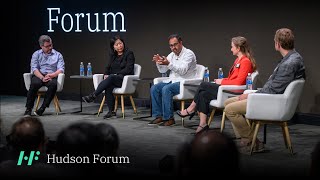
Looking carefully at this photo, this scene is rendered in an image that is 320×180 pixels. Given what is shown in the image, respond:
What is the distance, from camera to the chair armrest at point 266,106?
17.4 feet

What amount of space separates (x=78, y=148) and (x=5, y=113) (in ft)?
23.2

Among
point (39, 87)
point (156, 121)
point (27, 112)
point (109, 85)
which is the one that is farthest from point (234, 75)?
point (27, 112)

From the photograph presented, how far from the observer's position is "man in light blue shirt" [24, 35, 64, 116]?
830 centimetres

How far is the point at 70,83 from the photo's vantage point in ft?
34.5

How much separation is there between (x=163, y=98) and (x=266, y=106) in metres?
2.16

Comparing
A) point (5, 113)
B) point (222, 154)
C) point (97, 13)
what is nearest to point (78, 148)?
point (222, 154)

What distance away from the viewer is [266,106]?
5.32 metres

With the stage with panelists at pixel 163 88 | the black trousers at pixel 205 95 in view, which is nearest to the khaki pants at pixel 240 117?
the stage with panelists at pixel 163 88

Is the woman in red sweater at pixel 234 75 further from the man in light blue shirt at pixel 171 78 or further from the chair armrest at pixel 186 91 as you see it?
the man in light blue shirt at pixel 171 78

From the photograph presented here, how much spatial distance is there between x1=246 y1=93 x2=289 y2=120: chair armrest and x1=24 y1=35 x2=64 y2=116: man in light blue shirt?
3882mm

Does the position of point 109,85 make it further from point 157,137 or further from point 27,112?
point 157,137

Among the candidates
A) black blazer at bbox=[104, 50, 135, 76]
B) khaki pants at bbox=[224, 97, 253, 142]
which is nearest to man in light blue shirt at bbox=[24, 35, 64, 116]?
black blazer at bbox=[104, 50, 135, 76]

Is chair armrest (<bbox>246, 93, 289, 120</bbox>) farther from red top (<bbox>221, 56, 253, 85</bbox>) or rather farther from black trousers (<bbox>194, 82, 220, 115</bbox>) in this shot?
black trousers (<bbox>194, 82, 220, 115</bbox>)

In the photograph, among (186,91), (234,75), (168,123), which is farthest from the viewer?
(168,123)
